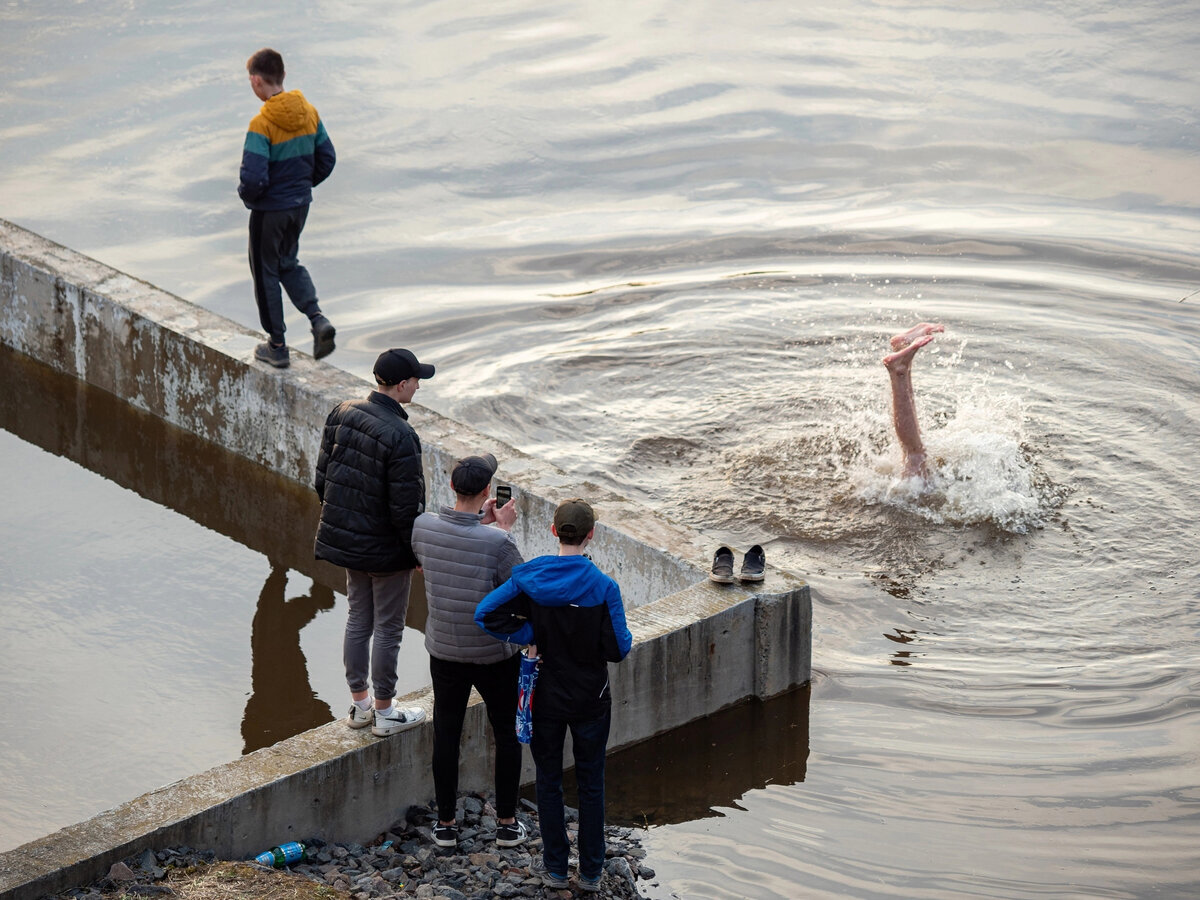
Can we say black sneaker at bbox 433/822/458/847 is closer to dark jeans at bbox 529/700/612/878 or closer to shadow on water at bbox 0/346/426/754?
dark jeans at bbox 529/700/612/878

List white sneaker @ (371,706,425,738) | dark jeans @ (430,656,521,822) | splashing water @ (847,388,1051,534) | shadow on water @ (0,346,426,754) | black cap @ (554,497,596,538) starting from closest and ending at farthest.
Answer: black cap @ (554,497,596,538) < dark jeans @ (430,656,521,822) < white sneaker @ (371,706,425,738) < shadow on water @ (0,346,426,754) < splashing water @ (847,388,1051,534)

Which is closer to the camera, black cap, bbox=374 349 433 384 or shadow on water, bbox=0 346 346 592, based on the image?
black cap, bbox=374 349 433 384

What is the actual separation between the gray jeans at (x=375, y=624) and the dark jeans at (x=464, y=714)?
1.15ft

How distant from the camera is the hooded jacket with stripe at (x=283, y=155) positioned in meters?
9.22

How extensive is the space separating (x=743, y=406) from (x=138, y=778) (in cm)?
613

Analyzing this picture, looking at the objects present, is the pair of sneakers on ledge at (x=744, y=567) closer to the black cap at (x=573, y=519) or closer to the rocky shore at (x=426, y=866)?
the rocky shore at (x=426, y=866)

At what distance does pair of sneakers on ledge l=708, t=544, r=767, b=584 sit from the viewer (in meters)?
8.30

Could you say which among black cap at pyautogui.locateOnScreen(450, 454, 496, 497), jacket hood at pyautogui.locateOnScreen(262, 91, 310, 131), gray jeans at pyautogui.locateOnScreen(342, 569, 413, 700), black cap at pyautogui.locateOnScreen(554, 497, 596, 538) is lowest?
gray jeans at pyautogui.locateOnScreen(342, 569, 413, 700)

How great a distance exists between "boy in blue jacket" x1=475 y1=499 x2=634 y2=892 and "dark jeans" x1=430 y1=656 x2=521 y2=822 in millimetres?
293

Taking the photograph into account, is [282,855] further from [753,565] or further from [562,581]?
[753,565]

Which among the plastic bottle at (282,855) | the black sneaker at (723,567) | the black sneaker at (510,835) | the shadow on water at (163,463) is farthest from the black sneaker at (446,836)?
the shadow on water at (163,463)

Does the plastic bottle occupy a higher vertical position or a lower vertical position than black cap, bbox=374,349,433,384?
lower

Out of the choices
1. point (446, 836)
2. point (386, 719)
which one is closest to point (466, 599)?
point (386, 719)

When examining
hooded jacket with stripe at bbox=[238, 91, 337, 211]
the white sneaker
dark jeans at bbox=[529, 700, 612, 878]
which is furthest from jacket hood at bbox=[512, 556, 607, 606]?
hooded jacket with stripe at bbox=[238, 91, 337, 211]
